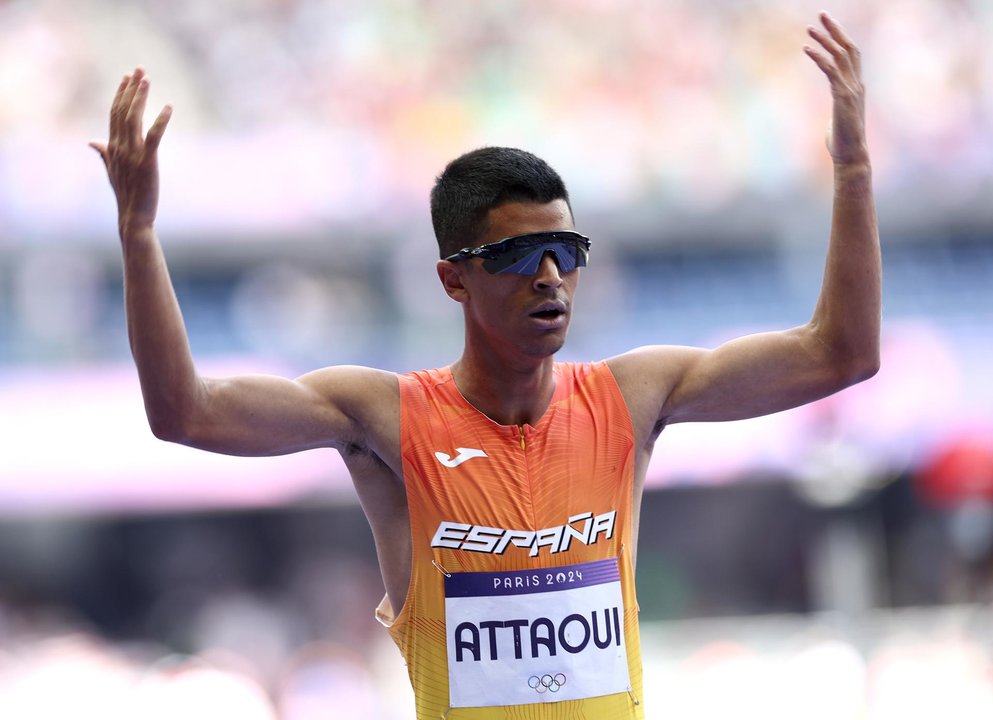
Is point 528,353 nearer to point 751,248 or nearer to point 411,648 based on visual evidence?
point 411,648

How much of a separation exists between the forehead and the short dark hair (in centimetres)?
2

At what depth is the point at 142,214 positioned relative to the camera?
2.99 meters

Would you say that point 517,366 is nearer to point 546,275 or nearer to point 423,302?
point 546,275

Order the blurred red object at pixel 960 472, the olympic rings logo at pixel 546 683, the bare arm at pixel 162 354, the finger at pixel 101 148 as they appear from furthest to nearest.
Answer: the blurred red object at pixel 960 472 → the olympic rings logo at pixel 546 683 → the finger at pixel 101 148 → the bare arm at pixel 162 354

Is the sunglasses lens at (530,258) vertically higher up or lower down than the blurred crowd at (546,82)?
lower down

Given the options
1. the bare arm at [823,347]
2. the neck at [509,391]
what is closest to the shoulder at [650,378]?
the bare arm at [823,347]

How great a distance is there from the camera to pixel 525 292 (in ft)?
10.7

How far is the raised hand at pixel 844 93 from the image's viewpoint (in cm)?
330

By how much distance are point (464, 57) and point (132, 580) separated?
6831 mm

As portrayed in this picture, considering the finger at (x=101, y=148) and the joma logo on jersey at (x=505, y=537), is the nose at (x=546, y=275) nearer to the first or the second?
the joma logo on jersey at (x=505, y=537)

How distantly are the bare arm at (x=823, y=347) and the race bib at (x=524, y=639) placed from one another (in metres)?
0.52

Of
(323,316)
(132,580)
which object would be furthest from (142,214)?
(132,580)

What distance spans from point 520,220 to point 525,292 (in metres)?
0.18

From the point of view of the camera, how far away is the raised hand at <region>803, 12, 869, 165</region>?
3.30 metres
